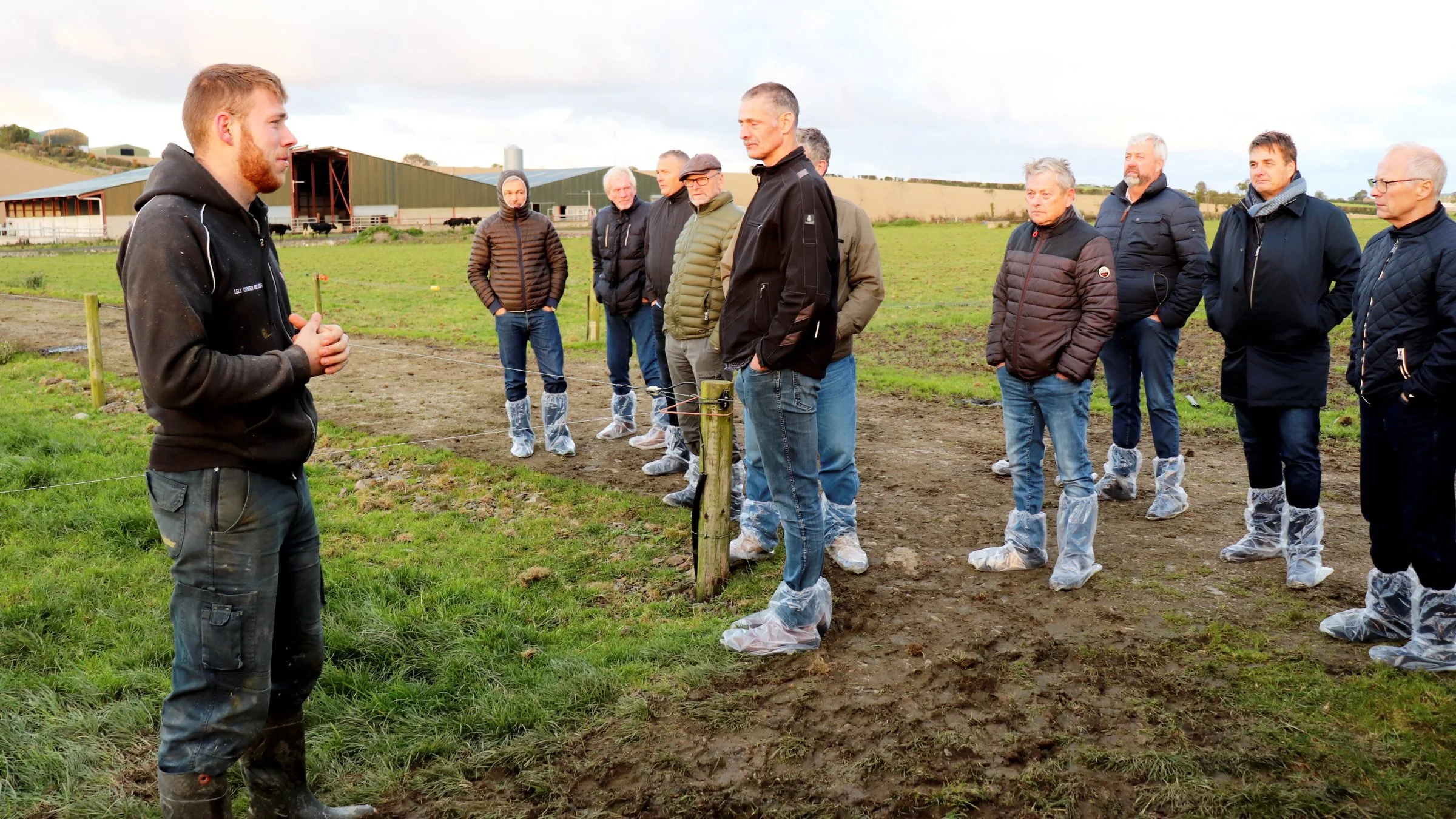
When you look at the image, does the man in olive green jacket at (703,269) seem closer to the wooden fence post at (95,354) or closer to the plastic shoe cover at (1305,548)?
the plastic shoe cover at (1305,548)

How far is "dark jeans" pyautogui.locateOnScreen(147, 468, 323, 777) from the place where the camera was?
2797 millimetres

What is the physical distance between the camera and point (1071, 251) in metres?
5.25

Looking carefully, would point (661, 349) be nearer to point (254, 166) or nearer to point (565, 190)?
point (254, 166)

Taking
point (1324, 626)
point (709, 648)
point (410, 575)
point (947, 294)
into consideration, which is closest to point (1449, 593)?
point (1324, 626)

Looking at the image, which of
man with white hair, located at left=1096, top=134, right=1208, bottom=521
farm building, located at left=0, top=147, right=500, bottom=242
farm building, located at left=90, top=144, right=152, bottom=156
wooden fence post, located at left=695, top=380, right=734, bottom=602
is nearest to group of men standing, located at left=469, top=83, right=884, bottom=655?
wooden fence post, located at left=695, top=380, right=734, bottom=602

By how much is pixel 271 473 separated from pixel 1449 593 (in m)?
4.73

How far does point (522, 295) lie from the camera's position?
8109mm

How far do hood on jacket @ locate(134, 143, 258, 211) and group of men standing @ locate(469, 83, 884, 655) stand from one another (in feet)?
7.03

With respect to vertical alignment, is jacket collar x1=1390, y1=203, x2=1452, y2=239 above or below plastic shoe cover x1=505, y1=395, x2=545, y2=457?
above

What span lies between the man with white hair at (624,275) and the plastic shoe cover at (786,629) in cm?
387

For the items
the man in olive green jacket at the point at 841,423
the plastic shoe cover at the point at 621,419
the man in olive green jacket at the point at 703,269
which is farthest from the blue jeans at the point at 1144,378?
the plastic shoe cover at the point at 621,419

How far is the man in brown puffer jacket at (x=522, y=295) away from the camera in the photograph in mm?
8094

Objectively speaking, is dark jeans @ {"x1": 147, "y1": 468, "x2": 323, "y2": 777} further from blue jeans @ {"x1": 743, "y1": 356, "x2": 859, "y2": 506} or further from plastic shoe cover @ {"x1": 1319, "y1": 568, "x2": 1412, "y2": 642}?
plastic shoe cover @ {"x1": 1319, "y1": 568, "x2": 1412, "y2": 642}

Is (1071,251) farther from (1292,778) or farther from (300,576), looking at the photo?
(300,576)
